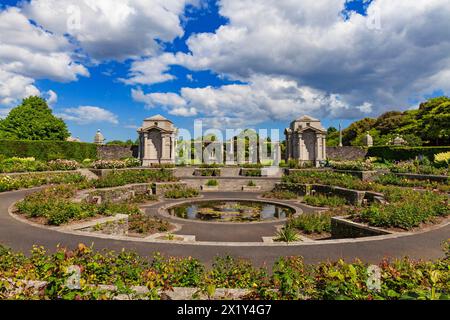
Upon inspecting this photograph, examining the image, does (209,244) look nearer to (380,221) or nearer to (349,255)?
(349,255)

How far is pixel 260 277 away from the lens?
464 cm

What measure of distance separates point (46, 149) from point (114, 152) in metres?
9.99

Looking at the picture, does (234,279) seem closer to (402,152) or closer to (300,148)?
(300,148)

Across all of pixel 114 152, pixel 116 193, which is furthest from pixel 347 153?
pixel 116 193

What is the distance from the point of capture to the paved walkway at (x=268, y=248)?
6.80m

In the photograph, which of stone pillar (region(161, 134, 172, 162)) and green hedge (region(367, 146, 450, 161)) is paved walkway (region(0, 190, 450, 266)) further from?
green hedge (region(367, 146, 450, 161))

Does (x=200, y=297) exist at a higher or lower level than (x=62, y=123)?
lower

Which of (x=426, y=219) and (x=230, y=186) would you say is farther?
(x=230, y=186)

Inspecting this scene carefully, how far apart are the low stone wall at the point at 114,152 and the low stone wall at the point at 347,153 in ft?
99.9

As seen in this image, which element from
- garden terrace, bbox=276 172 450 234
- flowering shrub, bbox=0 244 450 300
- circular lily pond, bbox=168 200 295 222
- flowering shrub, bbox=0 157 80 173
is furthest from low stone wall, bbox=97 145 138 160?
flowering shrub, bbox=0 244 450 300

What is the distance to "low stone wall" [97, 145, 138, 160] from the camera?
4203 centimetres

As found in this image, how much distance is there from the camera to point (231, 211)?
15.6m
